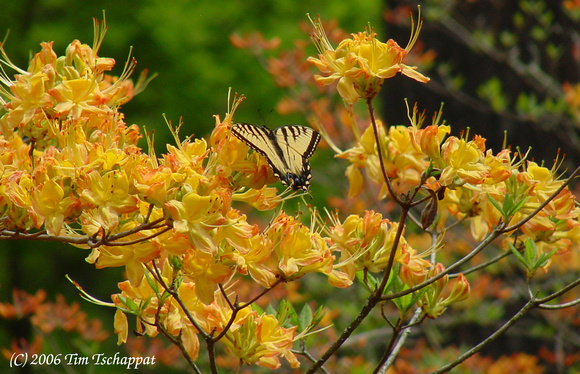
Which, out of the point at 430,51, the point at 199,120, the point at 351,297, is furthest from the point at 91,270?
the point at 430,51

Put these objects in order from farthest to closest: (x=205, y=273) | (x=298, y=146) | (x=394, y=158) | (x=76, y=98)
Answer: (x=298, y=146)
(x=394, y=158)
(x=76, y=98)
(x=205, y=273)

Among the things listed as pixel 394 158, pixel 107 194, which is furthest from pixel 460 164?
pixel 107 194

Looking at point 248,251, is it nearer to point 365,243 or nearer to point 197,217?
point 197,217

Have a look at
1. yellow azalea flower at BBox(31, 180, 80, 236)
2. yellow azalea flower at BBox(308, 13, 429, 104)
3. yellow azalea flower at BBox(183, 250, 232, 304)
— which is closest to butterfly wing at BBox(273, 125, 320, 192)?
yellow azalea flower at BBox(308, 13, 429, 104)

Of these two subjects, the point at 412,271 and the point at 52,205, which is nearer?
the point at 52,205

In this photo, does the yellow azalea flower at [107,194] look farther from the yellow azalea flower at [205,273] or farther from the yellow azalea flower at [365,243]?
the yellow azalea flower at [365,243]

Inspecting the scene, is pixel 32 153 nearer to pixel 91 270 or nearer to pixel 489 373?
pixel 489 373
